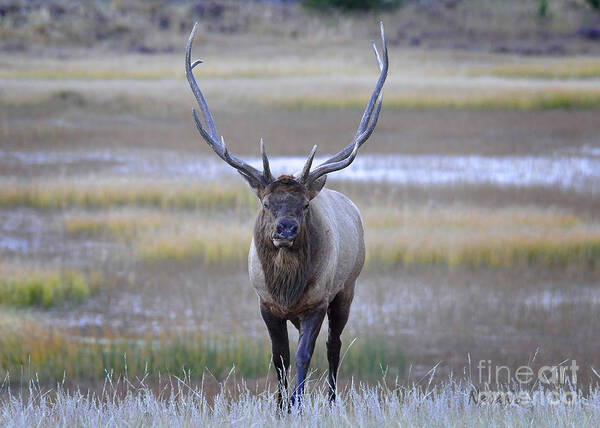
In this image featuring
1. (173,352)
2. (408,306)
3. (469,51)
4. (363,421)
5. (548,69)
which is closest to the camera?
(363,421)

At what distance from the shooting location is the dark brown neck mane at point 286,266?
5.95 metres

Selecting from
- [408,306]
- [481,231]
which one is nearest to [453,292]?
[408,306]

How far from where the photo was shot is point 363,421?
5508 millimetres

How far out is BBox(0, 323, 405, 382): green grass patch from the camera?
321 inches

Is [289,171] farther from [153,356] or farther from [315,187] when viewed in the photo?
[315,187]

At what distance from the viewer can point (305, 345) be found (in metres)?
5.96

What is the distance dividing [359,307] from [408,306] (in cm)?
48

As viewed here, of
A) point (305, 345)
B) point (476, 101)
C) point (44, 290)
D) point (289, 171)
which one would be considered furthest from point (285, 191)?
point (476, 101)

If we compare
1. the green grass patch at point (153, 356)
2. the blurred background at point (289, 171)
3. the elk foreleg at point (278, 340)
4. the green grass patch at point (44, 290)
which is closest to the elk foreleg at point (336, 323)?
the elk foreleg at point (278, 340)

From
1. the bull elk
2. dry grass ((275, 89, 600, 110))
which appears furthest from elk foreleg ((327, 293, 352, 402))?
dry grass ((275, 89, 600, 110))

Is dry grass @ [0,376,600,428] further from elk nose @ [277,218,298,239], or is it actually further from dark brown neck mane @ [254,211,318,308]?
elk nose @ [277,218,298,239]

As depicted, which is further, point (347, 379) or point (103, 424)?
point (347, 379)

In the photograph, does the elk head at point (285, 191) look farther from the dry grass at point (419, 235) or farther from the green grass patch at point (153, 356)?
the dry grass at point (419, 235)

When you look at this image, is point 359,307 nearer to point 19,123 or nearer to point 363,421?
point 363,421
